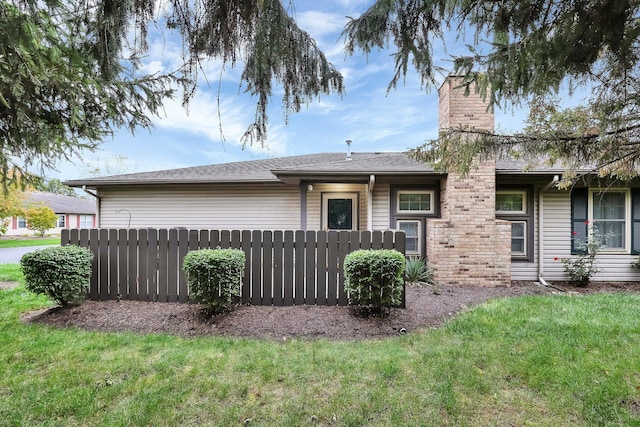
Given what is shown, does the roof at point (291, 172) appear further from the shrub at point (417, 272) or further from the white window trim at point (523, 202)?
the shrub at point (417, 272)

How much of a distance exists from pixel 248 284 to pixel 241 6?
11.6 feet

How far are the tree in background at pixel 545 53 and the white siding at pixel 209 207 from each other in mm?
6080

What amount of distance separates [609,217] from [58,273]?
10938mm

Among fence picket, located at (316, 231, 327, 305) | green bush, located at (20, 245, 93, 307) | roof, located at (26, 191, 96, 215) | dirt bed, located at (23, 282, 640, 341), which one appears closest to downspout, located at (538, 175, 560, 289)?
dirt bed, located at (23, 282, 640, 341)

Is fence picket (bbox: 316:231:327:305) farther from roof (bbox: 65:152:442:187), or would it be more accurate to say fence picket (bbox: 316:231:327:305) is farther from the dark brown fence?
roof (bbox: 65:152:442:187)

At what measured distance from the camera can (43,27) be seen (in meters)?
2.78

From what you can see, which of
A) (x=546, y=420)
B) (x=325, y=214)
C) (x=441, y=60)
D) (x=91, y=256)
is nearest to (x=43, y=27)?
(x=91, y=256)

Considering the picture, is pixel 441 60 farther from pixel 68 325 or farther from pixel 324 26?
pixel 68 325

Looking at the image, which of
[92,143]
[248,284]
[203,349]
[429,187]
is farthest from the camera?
[429,187]

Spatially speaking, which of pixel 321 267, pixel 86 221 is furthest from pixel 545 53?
pixel 86 221

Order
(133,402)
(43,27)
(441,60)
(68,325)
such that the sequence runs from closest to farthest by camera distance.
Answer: (133,402), (441,60), (43,27), (68,325)

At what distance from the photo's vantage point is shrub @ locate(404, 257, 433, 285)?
642cm

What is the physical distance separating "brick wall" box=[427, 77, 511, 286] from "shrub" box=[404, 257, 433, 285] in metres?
0.21

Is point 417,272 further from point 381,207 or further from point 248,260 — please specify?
point 248,260
